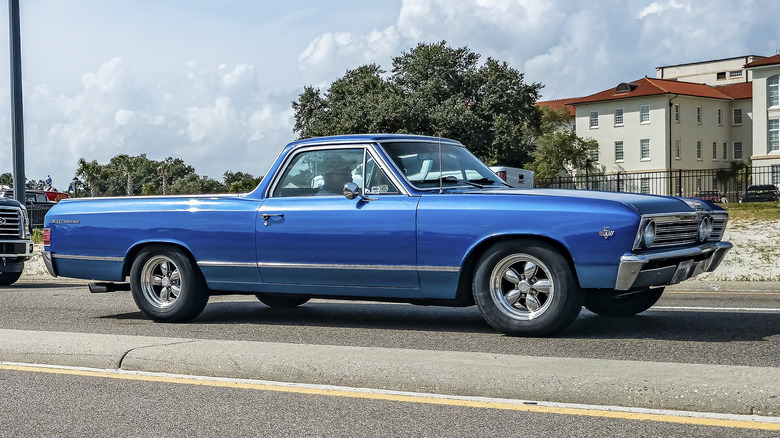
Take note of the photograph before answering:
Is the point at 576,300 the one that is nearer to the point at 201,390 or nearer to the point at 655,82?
the point at 201,390

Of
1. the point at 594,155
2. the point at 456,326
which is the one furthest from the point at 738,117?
the point at 456,326

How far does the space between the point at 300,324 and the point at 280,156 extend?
157 centimetres

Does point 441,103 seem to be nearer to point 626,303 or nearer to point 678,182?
point 678,182

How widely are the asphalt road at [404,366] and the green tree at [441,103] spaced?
5209 cm

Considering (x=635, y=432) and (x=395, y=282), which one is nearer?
(x=635, y=432)

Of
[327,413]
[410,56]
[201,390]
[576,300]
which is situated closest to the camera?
[327,413]

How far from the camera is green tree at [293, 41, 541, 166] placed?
62.3 m

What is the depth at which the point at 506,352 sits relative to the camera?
23.4ft

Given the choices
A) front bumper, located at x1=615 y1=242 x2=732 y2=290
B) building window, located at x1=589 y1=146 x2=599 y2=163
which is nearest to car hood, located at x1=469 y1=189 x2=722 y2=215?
front bumper, located at x1=615 y1=242 x2=732 y2=290

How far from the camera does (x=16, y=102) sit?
18.8 m

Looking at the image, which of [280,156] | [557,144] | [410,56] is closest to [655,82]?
[557,144]

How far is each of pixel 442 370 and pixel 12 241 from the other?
37.3 ft

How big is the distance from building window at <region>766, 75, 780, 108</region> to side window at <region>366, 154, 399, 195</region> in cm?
7098

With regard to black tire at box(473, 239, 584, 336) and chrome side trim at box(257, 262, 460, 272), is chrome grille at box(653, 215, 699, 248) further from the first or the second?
chrome side trim at box(257, 262, 460, 272)
